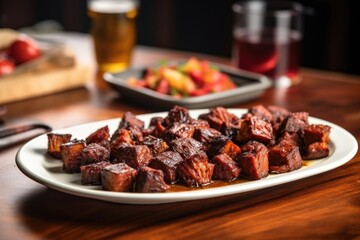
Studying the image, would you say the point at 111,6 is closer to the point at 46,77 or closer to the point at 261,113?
the point at 46,77

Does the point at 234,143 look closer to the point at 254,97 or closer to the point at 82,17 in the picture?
the point at 254,97

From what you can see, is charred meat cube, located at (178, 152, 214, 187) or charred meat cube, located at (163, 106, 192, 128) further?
charred meat cube, located at (163, 106, 192, 128)

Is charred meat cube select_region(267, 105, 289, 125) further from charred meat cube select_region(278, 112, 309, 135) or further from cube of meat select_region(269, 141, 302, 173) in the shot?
cube of meat select_region(269, 141, 302, 173)

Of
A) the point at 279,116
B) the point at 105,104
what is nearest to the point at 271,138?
the point at 279,116

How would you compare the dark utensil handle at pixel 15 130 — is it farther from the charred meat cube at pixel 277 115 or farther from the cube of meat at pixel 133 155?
the charred meat cube at pixel 277 115

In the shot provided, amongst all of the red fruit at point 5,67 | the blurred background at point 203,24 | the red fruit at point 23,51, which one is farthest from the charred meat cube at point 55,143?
the blurred background at point 203,24

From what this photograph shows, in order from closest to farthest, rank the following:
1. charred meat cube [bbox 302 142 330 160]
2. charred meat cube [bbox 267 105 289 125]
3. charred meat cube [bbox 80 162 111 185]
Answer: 1. charred meat cube [bbox 80 162 111 185]
2. charred meat cube [bbox 302 142 330 160]
3. charred meat cube [bbox 267 105 289 125]

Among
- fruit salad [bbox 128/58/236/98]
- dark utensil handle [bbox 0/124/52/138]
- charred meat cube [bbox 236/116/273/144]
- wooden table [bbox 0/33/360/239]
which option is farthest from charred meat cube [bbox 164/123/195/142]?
fruit salad [bbox 128/58/236/98]
